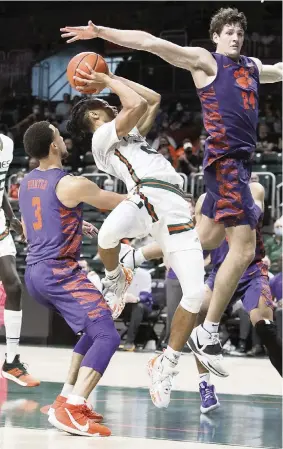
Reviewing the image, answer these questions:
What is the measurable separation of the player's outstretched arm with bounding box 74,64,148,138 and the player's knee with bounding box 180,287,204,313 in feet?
3.37

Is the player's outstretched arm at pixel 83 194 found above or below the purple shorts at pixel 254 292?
above

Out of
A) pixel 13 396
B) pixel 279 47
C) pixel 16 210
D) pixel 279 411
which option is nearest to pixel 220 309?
pixel 279 411

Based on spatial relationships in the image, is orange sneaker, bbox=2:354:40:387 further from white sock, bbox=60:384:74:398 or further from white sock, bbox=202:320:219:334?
white sock, bbox=202:320:219:334

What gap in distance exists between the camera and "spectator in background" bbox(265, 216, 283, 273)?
39.0 ft

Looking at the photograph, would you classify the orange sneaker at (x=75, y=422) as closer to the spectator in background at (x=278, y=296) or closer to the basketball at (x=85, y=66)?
the basketball at (x=85, y=66)

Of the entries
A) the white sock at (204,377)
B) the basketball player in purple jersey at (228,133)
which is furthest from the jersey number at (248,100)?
the white sock at (204,377)

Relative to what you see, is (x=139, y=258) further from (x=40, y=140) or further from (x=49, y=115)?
(x=49, y=115)

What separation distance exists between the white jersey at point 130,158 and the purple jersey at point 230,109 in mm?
387

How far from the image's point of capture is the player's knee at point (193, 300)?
211 inches

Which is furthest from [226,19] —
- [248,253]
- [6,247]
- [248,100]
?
[6,247]

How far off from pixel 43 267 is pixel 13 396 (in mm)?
1645

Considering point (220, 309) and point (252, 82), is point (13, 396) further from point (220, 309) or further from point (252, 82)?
point (252, 82)

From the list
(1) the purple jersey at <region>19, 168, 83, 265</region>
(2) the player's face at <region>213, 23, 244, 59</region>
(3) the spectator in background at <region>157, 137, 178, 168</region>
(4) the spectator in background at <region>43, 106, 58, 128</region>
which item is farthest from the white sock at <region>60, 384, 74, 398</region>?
(4) the spectator in background at <region>43, 106, 58, 128</region>

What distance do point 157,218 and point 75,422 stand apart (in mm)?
Answer: 1278
